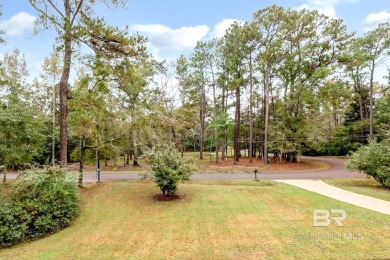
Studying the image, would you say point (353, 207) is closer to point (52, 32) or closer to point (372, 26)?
point (52, 32)

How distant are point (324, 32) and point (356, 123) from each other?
1444 centimetres

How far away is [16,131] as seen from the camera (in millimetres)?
12742

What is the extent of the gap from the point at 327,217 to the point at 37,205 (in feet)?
27.8

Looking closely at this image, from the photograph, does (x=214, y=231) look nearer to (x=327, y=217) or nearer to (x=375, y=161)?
(x=327, y=217)

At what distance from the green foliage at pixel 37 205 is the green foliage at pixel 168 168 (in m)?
2.85

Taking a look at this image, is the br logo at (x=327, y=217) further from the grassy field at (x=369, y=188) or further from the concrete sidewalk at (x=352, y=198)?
the grassy field at (x=369, y=188)

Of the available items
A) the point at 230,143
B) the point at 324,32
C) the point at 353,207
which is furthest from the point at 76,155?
the point at 324,32

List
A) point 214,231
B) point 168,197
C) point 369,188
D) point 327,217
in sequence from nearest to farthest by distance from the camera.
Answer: point 214,231 → point 327,217 → point 168,197 → point 369,188

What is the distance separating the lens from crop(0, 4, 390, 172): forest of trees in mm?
10906

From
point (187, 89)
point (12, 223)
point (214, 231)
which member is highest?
point (187, 89)

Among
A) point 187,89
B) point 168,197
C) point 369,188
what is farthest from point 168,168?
point 187,89

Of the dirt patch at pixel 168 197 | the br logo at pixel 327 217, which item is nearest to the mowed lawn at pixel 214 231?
the br logo at pixel 327 217

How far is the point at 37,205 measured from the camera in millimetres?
7570

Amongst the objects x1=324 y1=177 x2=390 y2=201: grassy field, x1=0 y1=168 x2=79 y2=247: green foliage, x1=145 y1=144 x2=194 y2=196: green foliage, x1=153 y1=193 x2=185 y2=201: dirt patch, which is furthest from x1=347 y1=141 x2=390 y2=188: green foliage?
x1=0 y1=168 x2=79 y2=247: green foliage
